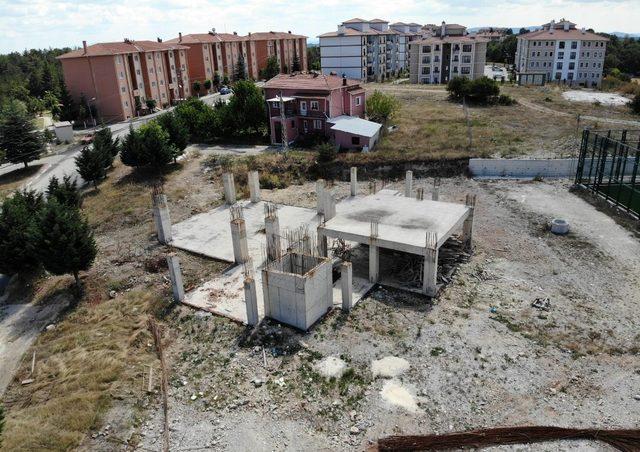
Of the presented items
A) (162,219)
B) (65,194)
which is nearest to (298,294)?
(162,219)

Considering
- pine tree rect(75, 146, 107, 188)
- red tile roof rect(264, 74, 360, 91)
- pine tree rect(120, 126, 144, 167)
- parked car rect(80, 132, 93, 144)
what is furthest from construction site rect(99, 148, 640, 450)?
parked car rect(80, 132, 93, 144)

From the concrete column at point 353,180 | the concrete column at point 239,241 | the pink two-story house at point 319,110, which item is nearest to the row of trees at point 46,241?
the concrete column at point 239,241

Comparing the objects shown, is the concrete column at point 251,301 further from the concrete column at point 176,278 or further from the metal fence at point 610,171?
the metal fence at point 610,171

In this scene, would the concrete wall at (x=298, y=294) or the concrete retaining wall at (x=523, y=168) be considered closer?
the concrete wall at (x=298, y=294)

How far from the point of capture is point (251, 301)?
17.2 metres

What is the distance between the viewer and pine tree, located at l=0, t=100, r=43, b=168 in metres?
41.4

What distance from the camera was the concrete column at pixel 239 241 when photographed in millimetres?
21547

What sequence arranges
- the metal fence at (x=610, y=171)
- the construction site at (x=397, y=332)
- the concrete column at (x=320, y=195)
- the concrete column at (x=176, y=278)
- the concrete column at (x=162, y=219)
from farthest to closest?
the metal fence at (x=610, y=171) → the concrete column at (x=320, y=195) → the concrete column at (x=162, y=219) → the concrete column at (x=176, y=278) → the construction site at (x=397, y=332)

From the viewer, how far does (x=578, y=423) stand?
1289 cm

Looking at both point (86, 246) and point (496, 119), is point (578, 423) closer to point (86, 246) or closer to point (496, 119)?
point (86, 246)

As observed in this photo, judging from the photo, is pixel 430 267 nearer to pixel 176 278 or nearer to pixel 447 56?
pixel 176 278

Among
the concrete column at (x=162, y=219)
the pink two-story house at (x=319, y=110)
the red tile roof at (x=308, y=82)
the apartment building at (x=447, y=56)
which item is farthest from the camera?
the apartment building at (x=447, y=56)

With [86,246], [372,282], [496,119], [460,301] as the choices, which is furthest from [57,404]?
[496,119]

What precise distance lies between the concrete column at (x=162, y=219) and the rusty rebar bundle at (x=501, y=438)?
16509 mm
